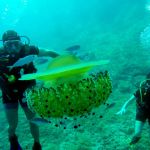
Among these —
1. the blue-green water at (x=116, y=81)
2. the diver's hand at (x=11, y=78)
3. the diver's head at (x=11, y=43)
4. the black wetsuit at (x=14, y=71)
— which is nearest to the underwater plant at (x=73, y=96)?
the diver's hand at (x=11, y=78)

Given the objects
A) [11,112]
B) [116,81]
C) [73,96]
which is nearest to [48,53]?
[11,112]

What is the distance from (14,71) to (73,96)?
3507mm

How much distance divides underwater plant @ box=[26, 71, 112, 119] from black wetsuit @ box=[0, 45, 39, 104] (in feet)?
10.4

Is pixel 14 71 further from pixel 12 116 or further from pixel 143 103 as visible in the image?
pixel 143 103

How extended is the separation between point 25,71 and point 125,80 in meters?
7.46

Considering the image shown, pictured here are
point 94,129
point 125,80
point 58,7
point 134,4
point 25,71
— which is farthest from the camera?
point 58,7

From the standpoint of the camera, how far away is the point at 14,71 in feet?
19.1

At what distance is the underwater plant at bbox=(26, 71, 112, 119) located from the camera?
8.37 ft

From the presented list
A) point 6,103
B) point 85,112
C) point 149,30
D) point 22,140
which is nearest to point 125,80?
point 22,140

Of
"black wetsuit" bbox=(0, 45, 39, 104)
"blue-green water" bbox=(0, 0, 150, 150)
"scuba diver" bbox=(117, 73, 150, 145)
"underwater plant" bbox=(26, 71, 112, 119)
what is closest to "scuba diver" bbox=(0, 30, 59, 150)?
"black wetsuit" bbox=(0, 45, 39, 104)

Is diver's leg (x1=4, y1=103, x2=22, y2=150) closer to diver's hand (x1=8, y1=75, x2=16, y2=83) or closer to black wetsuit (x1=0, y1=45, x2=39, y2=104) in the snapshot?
black wetsuit (x1=0, y1=45, x2=39, y2=104)

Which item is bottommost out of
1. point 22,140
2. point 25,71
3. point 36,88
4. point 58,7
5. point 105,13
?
point 22,140

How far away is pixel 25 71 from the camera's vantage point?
5832mm

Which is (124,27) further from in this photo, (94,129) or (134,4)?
(94,129)
